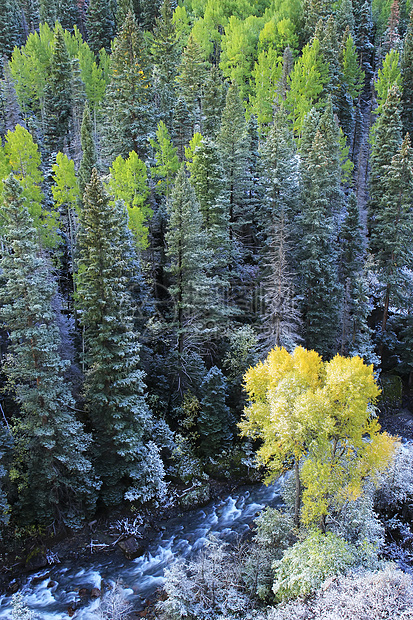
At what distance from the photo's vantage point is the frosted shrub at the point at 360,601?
13.5 meters

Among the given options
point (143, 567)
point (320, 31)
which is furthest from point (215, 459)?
point (320, 31)

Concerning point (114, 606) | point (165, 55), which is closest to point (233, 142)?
point (165, 55)

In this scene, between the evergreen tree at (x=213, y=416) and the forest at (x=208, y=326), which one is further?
the evergreen tree at (x=213, y=416)

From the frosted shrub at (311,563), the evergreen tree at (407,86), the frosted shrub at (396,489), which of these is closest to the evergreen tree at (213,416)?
the frosted shrub at (396,489)

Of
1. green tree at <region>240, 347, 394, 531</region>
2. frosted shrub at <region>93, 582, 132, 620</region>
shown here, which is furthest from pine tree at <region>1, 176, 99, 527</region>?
green tree at <region>240, 347, 394, 531</region>

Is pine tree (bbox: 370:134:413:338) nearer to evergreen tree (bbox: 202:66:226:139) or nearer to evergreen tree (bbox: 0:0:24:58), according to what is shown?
evergreen tree (bbox: 202:66:226:139)

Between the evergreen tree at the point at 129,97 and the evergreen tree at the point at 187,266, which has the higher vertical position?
the evergreen tree at the point at 129,97

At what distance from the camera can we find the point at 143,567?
21344 millimetres

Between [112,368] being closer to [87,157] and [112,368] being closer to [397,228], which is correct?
[87,157]

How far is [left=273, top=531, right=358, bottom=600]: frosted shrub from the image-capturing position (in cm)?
1600

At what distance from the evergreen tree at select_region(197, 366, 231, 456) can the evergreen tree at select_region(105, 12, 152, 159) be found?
806 inches

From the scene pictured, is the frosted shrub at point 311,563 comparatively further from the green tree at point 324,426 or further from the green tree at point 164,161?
the green tree at point 164,161

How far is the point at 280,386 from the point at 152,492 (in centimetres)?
1078

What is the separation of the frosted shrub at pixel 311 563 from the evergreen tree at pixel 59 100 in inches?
1646
